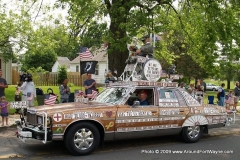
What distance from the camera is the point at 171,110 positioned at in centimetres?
771

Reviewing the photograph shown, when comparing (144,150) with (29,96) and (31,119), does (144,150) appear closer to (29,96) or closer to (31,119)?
(31,119)

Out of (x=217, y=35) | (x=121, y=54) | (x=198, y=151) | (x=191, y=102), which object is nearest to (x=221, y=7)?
(x=217, y=35)

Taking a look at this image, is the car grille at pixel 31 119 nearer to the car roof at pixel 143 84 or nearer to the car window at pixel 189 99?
the car roof at pixel 143 84

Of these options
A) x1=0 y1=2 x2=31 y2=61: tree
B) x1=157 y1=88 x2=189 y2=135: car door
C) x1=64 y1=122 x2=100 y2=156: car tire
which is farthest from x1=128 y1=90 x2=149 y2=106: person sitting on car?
x1=0 y1=2 x2=31 y2=61: tree

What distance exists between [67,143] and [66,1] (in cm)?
855

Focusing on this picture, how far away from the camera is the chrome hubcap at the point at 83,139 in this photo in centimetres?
645

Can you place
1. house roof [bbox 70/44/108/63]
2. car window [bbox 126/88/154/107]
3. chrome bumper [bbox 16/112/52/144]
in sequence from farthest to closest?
house roof [bbox 70/44/108/63] → car window [bbox 126/88/154/107] → chrome bumper [bbox 16/112/52/144]

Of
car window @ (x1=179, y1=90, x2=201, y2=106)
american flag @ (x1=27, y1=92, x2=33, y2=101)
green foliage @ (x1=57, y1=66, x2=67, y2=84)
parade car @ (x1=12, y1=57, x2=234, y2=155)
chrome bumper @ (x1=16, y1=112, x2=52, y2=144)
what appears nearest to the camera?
chrome bumper @ (x1=16, y1=112, x2=52, y2=144)

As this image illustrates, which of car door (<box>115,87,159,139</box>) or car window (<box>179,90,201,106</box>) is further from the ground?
car window (<box>179,90,201,106</box>)

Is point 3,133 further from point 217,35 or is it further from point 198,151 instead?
point 217,35

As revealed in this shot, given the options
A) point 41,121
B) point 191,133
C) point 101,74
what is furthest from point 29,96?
point 101,74

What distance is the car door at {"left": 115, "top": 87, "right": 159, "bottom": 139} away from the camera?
698 centimetres

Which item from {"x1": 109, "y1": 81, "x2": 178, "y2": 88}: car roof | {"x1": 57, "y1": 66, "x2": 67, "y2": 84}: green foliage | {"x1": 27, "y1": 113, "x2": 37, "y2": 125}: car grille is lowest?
{"x1": 27, "y1": 113, "x2": 37, "y2": 125}: car grille

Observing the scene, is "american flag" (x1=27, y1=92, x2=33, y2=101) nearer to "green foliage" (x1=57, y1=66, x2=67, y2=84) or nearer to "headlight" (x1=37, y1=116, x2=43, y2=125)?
"headlight" (x1=37, y1=116, x2=43, y2=125)
